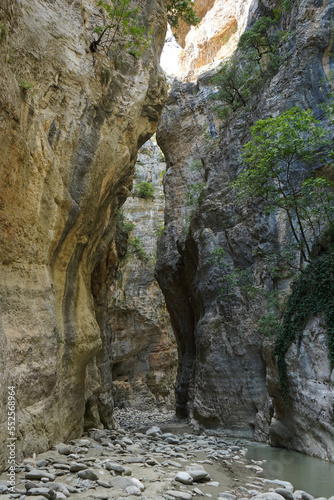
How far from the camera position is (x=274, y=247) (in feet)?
46.6

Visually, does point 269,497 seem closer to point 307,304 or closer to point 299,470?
point 299,470

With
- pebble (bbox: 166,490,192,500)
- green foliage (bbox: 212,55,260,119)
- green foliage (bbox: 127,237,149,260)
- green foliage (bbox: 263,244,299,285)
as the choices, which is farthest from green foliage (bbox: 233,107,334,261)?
green foliage (bbox: 127,237,149,260)

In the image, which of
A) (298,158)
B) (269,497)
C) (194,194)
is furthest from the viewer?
(194,194)

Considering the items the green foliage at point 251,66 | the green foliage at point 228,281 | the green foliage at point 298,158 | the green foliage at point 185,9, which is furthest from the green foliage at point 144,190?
the green foliage at point 298,158

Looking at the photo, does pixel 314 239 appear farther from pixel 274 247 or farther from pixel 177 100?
Result: pixel 177 100

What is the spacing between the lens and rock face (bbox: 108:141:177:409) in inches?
1206

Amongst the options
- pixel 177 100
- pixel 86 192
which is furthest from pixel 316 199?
pixel 177 100

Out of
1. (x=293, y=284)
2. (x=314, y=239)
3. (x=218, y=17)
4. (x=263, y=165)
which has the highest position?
(x=218, y=17)

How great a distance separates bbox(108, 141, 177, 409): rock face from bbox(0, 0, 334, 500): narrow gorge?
8.98m

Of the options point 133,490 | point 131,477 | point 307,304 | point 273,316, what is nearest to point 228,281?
point 273,316

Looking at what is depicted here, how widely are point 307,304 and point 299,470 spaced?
4.31 metres

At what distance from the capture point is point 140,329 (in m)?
31.4

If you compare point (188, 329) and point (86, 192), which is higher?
point (86, 192)

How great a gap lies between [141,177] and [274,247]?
2569 centimetres
